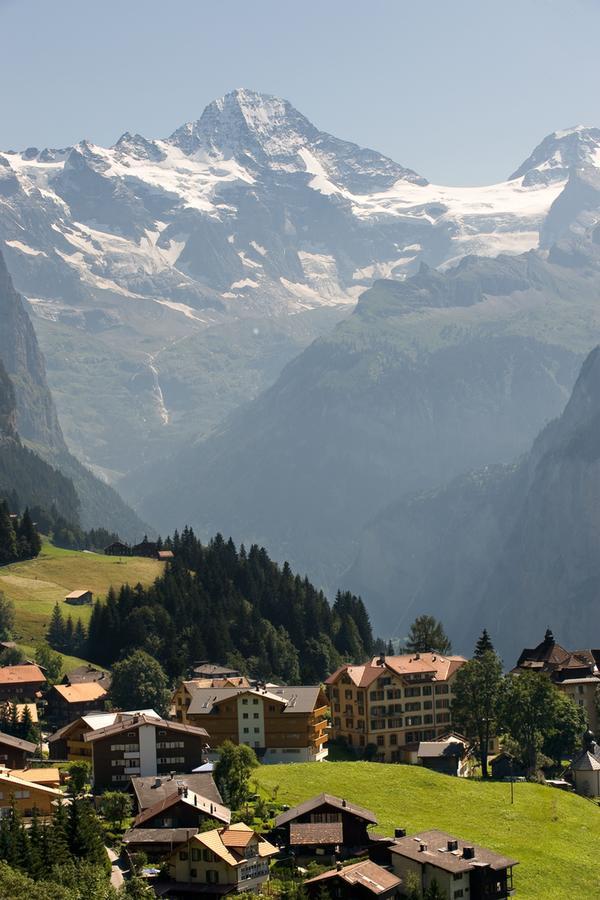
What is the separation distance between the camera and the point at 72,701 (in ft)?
520

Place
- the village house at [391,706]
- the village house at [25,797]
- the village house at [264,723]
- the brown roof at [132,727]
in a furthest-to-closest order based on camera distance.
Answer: the village house at [391,706] → the village house at [264,723] → the brown roof at [132,727] → the village house at [25,797]

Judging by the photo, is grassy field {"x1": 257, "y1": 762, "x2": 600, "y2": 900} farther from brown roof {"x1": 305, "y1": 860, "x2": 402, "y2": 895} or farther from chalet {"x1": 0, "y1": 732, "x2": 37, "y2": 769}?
chalet {"x1": 0, "y1": 732, "x2": 37, "y2": 769}

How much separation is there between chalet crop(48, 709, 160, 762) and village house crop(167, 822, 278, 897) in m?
30.4

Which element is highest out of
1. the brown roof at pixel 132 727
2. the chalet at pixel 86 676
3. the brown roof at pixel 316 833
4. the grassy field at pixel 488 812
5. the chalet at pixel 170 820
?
the brown roof at pixel 132 727

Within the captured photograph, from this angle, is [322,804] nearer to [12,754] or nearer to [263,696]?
[12,754]

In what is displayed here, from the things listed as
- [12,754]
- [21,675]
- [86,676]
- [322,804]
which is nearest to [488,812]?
[322,804]

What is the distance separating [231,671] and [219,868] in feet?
253

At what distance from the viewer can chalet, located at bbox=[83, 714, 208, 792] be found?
12362cm

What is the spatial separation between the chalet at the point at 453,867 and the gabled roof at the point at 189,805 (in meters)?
12.0

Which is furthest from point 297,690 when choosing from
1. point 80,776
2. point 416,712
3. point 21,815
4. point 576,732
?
point 21,815

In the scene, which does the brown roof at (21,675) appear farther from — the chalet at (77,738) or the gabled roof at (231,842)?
the gabled roof at (231,842)

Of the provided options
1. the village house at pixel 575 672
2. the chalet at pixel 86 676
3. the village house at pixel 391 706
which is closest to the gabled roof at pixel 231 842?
the village house at pixel 391 706

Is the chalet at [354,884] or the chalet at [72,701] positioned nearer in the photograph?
the chalet at [354,884]

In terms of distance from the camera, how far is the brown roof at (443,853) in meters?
98.2
